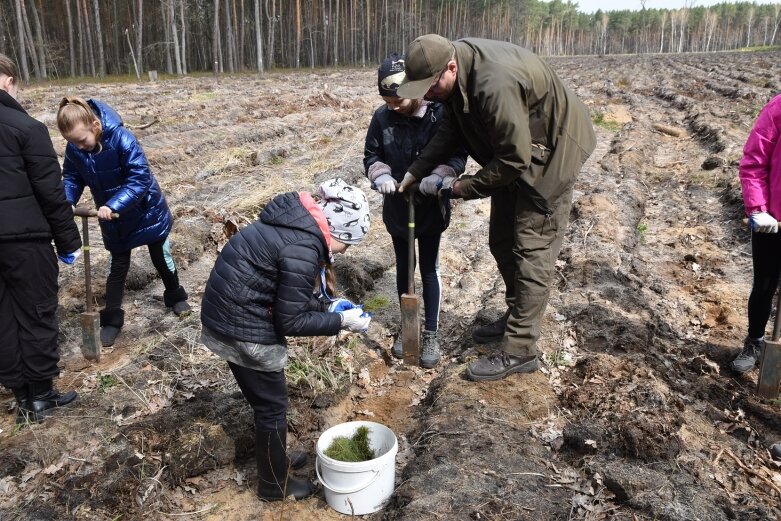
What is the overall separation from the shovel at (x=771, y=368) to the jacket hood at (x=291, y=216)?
106 inches

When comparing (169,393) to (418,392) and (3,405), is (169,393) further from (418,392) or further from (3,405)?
(418,392)

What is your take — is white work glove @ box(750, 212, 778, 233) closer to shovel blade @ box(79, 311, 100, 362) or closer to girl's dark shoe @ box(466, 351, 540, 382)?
girl's dark shoe @ box(466, 351, 540, 382)

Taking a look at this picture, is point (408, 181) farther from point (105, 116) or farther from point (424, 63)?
point (105, 116)

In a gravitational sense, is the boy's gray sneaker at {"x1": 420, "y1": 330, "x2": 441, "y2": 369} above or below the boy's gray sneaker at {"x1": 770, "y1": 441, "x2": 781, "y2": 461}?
below

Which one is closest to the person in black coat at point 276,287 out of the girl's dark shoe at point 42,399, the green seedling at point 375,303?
the girl's dark shoe at point 42,399

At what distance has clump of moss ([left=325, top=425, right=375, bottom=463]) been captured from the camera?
2.96m

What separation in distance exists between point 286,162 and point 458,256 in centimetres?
464

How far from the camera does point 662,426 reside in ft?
10.0

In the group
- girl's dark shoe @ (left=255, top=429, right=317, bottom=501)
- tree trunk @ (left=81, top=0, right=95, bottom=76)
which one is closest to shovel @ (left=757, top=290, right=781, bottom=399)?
girl's dark shoe @ (left=255, top=429, right=317, bottom=501)

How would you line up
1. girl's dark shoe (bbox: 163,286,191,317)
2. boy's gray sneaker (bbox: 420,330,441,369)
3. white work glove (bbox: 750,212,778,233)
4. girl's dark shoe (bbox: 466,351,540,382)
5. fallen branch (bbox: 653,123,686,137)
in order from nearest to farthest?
1. white work glove (bbox: 750,212,778,233)
2. girl's dark shoe (bbox: 466,351,540,382)
3. boy's gray sneaker (bbox: 420,330,441,369)
4. girl's dark shoe (bbox: 163,286,191,317)
5. fallen branch (bbox: 653,123,686,137)

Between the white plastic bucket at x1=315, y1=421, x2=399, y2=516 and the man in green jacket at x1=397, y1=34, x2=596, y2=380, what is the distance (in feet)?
3.32

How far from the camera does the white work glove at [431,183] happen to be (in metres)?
3.63

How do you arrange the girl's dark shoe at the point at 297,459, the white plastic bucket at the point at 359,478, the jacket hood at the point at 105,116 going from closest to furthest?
the white plastic bucket at the point at 359,478, the girl's dark shoe at the point at 297,459, the jacket hood at the point at 105,116

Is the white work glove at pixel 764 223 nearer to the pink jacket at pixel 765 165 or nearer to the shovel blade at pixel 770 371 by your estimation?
the pink jacket at pixel 765 165
